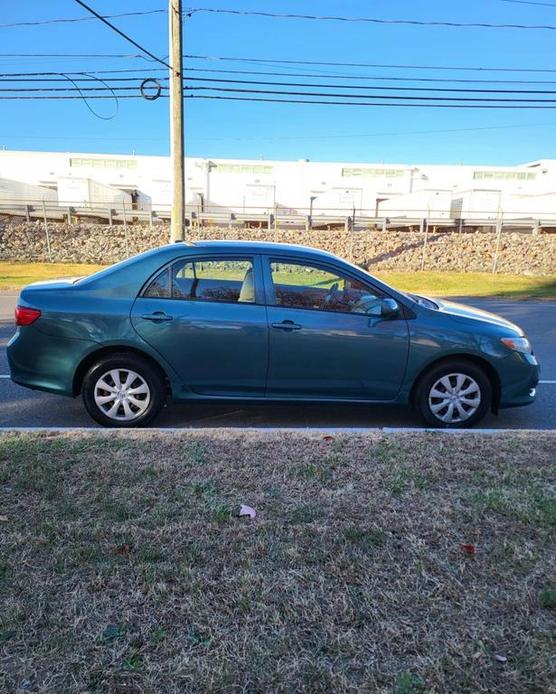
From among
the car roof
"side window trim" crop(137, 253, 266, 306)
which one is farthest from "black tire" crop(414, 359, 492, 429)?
"side window trim" crop(137, 253, 266, 306)

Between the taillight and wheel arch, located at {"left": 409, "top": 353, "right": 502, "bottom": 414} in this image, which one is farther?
wheel arch, located at {"left": 409, "top": 353, "right": 502, "bottom": 414}

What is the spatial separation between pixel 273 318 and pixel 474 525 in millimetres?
2315

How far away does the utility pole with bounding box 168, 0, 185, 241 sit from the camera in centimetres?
1323

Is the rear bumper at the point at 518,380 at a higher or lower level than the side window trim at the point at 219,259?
lower

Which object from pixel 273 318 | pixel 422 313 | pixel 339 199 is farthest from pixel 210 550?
pixel 339 199

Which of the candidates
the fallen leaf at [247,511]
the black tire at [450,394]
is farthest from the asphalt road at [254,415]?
the fallen leaf at [247,511]

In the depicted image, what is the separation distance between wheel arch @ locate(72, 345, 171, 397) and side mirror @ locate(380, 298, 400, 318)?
1940 mm

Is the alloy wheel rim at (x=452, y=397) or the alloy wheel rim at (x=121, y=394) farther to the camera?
the alloy wheel rim at (x=452, y=397)

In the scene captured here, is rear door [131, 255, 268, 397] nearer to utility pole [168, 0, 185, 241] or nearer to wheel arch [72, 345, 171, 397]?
wheel arch [72, 345, 171, 397]

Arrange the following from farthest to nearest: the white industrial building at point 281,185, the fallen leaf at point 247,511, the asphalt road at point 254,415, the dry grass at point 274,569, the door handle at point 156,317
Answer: the white industrial building at point 281,185, the asphalt road at point 254,415, the door handle at point 156,317, the fallen leaf at point 247,511, the dry grass at point 274,569

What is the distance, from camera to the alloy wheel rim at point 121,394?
449cm

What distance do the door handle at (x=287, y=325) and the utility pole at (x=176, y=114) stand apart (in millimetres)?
10043

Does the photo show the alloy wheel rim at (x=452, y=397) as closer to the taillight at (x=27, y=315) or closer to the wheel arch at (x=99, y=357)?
the wheel arch at (x=99, y=357)

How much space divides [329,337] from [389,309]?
0.57 metres
